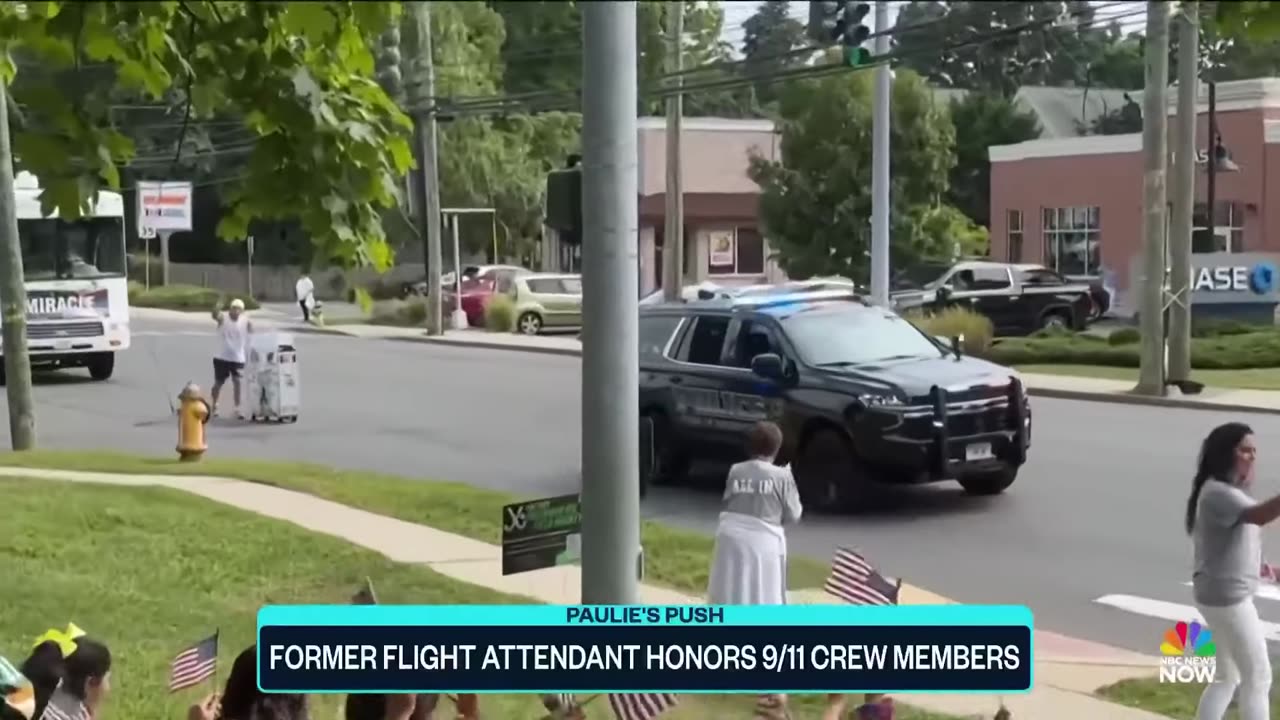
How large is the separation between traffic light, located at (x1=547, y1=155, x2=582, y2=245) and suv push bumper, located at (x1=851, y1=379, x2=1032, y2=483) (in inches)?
294

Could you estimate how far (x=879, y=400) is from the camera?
47.2 ft

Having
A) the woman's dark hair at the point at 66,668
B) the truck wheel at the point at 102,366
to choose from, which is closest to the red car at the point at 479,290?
the truck wheel at the point at 102,366

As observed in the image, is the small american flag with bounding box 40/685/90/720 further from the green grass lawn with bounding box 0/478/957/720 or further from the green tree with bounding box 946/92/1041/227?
the green tree with bounding box 946/92/1041/227

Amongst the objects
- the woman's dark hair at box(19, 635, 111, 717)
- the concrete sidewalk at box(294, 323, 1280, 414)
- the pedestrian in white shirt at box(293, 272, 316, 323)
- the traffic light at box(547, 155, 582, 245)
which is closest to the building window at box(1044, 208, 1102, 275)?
the concrete sidewalk at box(294, 323, 1280, 414)

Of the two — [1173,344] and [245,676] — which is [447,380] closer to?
[1173,344]

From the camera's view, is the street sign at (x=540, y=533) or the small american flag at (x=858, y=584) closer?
the street sign at (x=540, y=533)

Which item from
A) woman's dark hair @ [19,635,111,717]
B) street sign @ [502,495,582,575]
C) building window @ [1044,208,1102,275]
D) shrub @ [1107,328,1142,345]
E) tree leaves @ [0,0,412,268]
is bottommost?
shrub @ [1107,328,1142,345]

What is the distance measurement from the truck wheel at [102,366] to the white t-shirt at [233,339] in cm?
715

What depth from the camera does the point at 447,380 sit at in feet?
94.8

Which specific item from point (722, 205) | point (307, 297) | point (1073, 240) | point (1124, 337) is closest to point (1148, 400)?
point (1124, 337)

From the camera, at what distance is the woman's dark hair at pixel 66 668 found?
5777 millimetres

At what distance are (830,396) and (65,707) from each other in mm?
9638

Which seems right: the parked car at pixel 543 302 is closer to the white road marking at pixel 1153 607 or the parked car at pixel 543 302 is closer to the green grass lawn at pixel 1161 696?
the white road marking at pixel 1153 607

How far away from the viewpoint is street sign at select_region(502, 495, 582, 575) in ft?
22.9
